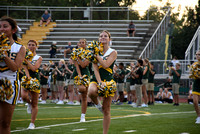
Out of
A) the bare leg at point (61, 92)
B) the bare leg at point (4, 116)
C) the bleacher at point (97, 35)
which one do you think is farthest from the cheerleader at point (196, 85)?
the bleacher at point (97, 35)

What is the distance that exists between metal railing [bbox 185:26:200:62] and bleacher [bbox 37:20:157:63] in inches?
152

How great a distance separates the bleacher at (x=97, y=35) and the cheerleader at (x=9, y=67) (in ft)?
65.4

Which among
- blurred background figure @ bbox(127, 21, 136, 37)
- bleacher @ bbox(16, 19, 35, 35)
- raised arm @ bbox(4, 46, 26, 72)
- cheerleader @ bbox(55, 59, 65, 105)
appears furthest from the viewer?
bleacher @ bbox(16, 19, 35, 35)

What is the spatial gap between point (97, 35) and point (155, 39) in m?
4.39

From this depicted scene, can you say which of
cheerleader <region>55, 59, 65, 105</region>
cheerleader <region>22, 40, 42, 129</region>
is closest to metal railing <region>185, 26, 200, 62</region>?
cheerleader <region>55, 59, 65, 105</region>

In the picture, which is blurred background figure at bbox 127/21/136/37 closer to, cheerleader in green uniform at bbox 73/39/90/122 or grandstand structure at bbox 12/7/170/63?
grandstand structure at bbox 12/7/170/63

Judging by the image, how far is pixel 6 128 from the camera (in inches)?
183

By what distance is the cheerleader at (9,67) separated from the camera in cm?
462

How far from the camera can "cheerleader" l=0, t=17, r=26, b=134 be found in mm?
4617

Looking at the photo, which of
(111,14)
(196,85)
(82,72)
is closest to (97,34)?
(111,14)

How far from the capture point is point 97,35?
27.8m

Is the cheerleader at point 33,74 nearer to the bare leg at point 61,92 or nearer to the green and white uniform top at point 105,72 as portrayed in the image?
the green and white uniform top at point 105,72

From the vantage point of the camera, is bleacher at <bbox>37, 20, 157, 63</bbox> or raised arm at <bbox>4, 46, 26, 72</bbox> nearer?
raised arm at <bbox>4, 46, 26, 72</bbox>

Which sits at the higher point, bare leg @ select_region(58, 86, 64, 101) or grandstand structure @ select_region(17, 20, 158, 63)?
grandstand structure @ select_region(17, 20, 158, 63)
